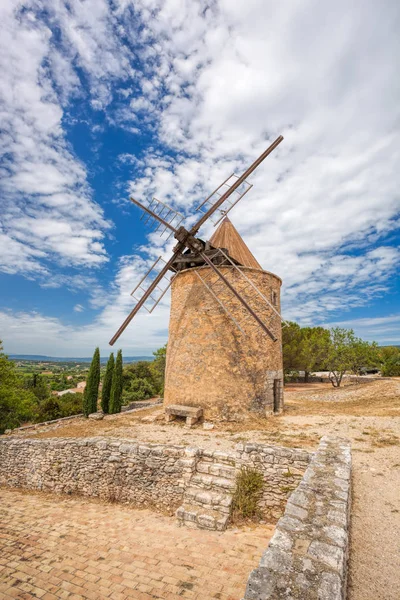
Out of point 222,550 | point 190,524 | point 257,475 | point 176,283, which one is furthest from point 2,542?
point 176,283

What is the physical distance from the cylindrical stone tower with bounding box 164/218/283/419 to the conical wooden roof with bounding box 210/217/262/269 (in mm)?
1670

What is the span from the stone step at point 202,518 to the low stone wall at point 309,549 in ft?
6.92

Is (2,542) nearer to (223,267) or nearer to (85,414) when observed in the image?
(223,267)

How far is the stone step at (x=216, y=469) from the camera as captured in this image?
6.22 meters

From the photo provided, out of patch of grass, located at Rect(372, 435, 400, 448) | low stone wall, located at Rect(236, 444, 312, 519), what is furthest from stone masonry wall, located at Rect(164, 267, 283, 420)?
low stone wall, located at Rect(236, 444, 312, 519)

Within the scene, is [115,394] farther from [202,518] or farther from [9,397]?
[202,518]

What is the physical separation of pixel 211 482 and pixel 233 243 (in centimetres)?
1141

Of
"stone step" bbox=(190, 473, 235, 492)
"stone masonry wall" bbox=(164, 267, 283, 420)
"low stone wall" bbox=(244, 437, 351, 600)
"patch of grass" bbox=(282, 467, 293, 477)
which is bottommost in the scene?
"stone step" bbox=(190, 473, 235, 492)

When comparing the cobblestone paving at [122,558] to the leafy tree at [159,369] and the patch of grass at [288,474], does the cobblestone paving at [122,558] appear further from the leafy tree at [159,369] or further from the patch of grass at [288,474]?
the leafy tree at [159,369]

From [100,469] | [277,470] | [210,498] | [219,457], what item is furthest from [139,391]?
[277,470]

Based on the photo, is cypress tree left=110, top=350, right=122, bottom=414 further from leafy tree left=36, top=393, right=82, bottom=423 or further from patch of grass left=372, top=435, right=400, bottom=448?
patch of grass left=372, top=435, right=400, bottom=448

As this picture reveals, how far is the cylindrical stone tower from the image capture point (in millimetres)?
11906

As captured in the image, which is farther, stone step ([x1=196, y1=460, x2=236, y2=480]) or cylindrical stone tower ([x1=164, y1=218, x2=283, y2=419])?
cylindrical stone tower ([x1=164, y1=218, x2=283, y2=419])

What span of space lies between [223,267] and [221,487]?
8.93 m
